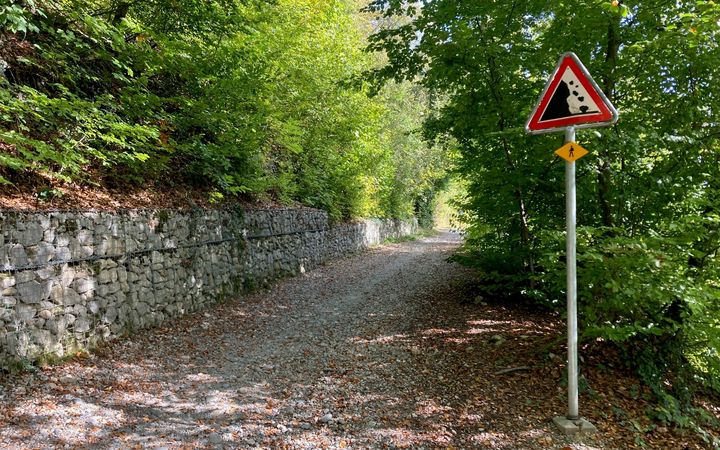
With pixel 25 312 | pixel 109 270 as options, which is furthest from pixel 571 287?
pixel 109 270

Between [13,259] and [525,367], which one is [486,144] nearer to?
[525,367]

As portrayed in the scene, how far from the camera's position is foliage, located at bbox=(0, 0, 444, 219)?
5160mm

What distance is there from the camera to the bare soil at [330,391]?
124 inches

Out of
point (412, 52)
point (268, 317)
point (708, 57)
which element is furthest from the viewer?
point (268, 317)

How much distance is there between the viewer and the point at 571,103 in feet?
10.4

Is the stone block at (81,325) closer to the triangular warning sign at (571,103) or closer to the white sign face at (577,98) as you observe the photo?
the triangular warning sign at (571,103)

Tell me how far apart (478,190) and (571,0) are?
3.13m

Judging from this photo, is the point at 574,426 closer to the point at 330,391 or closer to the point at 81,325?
the point at 330,391

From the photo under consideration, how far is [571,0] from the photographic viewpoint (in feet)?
15.5

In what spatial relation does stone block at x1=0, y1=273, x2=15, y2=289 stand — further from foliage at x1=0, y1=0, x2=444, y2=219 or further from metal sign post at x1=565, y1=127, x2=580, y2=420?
metal sign post at x1=565, y1=127, x2=580, y2=420

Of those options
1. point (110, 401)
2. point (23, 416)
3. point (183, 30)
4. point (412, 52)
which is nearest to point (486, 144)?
point (412, 52)

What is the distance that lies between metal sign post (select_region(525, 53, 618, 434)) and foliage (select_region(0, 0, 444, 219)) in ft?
15.0

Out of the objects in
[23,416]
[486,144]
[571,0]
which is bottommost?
[23,416]

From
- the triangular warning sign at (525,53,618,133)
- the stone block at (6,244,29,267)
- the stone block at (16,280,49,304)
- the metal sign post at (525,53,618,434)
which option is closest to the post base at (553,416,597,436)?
the metal sign post at (525,53,618,434)
